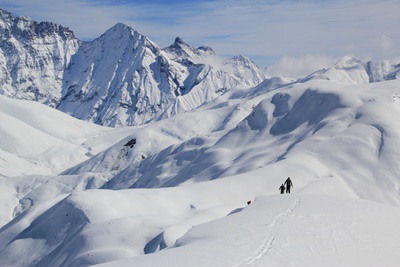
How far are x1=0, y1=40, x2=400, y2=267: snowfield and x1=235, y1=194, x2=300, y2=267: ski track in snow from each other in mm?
64

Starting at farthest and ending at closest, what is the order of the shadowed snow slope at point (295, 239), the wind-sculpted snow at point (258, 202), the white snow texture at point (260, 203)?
the wind-sculpted snow at point (258, 202)
the white snow texture at point (260, 203)
the shadowed snow slope at point (295, 239)

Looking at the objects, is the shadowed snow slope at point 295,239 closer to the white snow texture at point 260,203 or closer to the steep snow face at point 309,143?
the white snow texture at point 260,203

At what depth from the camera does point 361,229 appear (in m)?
26.0

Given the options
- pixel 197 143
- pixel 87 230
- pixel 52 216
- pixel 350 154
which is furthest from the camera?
pixel 197 143

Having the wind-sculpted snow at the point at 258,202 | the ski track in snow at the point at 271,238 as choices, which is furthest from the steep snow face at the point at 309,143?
the ski track in snow at the point at 271,238

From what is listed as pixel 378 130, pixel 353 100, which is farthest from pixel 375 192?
pixel 353 100

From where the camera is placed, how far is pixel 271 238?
23422mm

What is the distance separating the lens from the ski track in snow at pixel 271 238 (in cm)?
1972

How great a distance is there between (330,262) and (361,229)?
6503mm

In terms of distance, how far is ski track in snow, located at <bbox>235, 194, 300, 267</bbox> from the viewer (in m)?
19.7

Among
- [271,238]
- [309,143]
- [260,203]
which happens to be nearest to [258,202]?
[260,203]

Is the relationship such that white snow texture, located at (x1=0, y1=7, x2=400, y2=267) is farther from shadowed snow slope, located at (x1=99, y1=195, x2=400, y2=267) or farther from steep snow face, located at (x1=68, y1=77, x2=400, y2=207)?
steep snow face, located at (x1=68, y1=77, x2=400, y2=207)

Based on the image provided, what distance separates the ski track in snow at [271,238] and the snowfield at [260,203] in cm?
6

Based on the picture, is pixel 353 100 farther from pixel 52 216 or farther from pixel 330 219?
pixel 330 219
